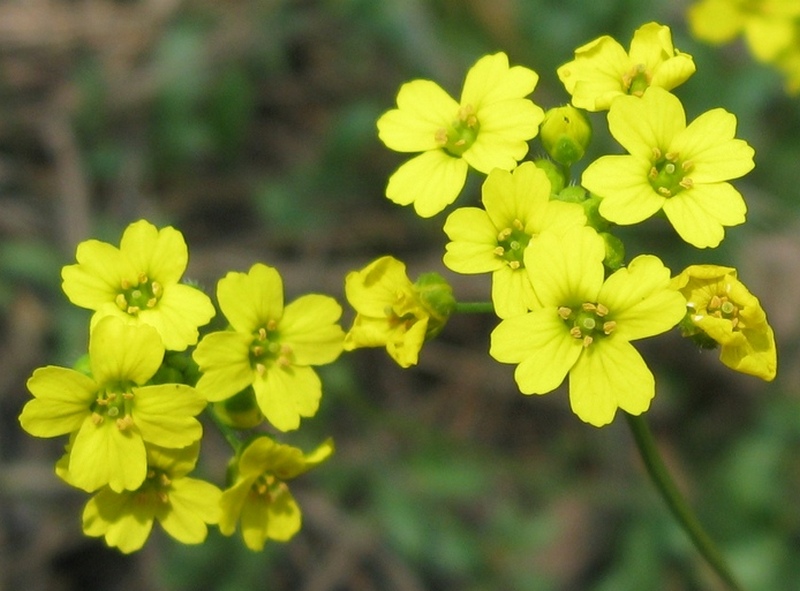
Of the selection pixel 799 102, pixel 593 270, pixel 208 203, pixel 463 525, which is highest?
pixel 593 270

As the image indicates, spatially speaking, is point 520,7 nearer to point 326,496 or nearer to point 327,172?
point 327,172

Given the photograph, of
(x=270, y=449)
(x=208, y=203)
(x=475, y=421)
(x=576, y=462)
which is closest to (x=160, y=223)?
(x=208, y=203)

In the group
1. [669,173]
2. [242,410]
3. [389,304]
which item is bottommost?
[242,410]

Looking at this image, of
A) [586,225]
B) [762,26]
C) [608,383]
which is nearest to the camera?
[608,383]

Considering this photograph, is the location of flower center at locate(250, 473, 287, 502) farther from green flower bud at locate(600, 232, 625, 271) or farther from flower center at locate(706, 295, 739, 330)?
flower center at locate(706, 295, 739, 330)

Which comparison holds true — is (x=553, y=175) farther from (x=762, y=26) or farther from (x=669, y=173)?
(x=762, y=26)

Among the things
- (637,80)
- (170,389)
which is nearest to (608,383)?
(637,80)

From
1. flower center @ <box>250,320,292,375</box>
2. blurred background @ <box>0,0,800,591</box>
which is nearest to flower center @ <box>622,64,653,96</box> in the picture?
flower center @ <box>250,320,292,375</box>
